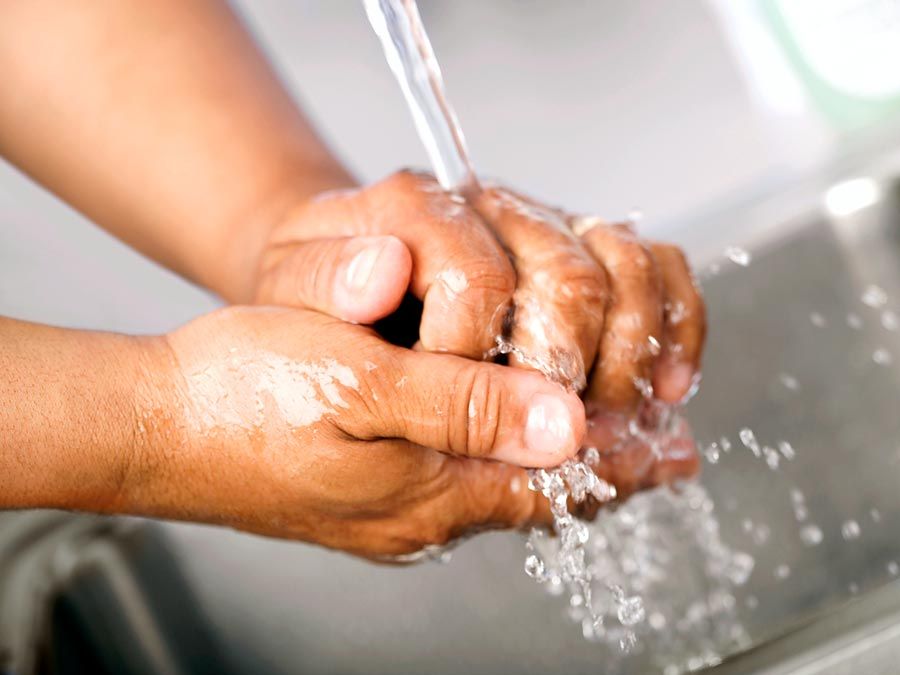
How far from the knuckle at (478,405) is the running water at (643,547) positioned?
0.15m

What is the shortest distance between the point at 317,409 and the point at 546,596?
424 mm

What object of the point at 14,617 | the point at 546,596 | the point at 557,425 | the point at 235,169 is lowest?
the point at 546,596

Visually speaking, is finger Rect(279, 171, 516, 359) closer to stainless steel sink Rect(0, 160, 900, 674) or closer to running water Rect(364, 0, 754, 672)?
running water Rect(364, 0, 754, 672)

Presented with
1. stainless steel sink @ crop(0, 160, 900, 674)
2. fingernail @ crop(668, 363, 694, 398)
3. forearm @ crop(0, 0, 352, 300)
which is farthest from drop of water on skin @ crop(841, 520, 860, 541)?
forearm @ crop(0, 0, 352, 300)

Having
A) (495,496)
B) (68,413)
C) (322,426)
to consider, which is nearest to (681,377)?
(495,496)

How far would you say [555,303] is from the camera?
56 centimetres

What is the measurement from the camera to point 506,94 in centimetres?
151

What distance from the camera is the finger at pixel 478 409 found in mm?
513

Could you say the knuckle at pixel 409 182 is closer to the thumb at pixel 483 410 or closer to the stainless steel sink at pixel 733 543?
the thumb at pixel 483 410

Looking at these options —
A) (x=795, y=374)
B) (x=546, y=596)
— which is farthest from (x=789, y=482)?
(x=546, y=596)

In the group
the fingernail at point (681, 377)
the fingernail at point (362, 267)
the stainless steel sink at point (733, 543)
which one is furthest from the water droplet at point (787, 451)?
the fingernail at point (362, 267)

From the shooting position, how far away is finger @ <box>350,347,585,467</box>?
0.51 metres

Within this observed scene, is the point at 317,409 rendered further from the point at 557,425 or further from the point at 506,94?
the point at 506,94

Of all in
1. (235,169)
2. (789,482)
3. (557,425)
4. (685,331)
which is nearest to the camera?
(557,425)
